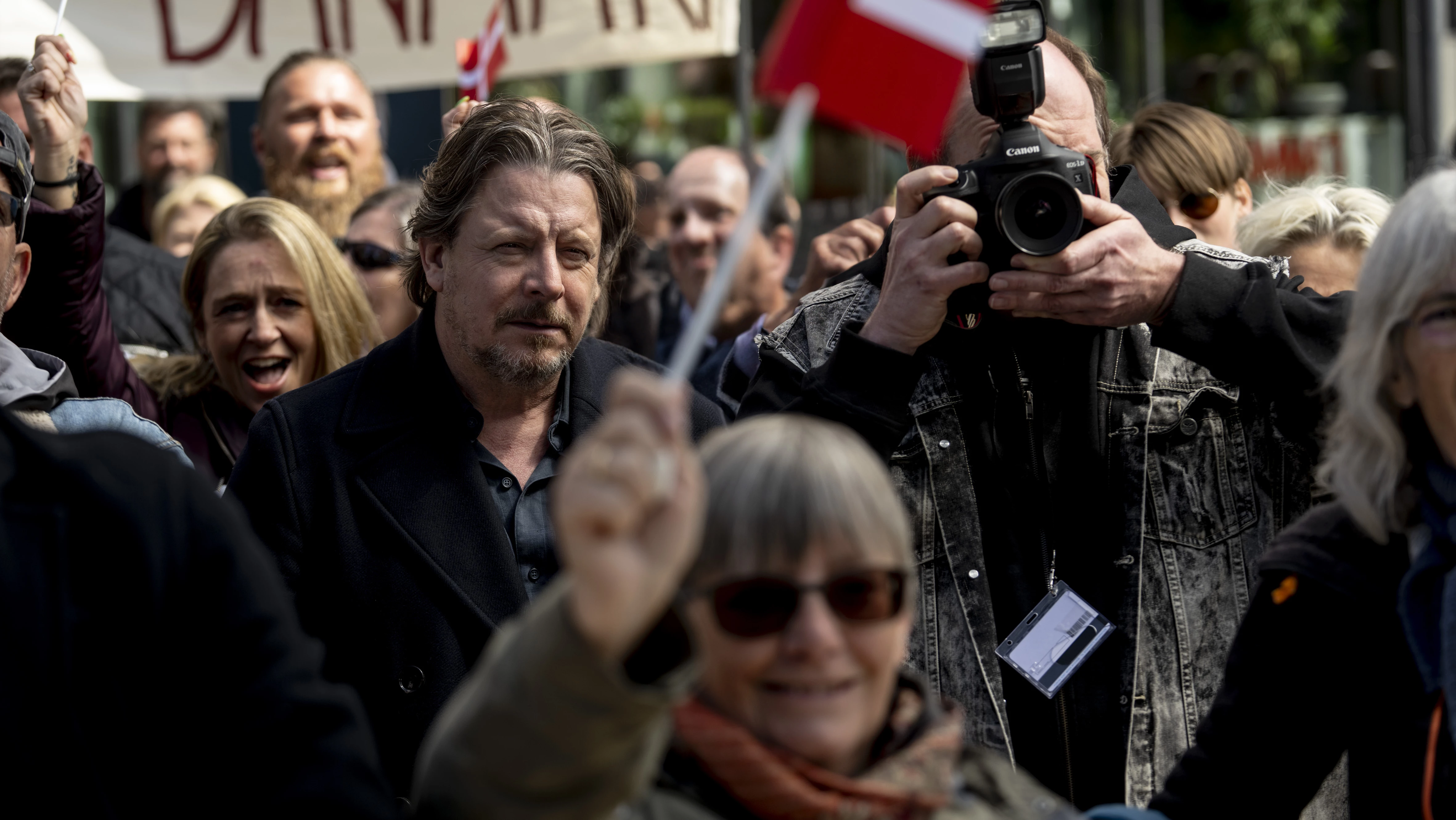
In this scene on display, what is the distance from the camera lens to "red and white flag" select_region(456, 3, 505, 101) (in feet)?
15.9

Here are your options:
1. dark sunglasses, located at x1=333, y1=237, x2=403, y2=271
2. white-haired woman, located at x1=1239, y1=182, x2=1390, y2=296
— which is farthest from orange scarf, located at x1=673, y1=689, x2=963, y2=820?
dark sunglasses, located at x1=333, y1=237, x2=403, y2=271

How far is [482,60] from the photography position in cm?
488

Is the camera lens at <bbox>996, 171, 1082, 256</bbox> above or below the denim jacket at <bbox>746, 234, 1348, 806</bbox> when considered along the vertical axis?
above

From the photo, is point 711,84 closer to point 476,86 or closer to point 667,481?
point 476,86

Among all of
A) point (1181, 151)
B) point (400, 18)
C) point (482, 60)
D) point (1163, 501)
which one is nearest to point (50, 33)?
point (482, 60)

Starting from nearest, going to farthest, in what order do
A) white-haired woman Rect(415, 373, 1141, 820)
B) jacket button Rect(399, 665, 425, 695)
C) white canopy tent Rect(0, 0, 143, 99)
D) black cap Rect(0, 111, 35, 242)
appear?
white-haired woman Rect(415, 373, 1141, 820) → jacket button Rect(399, 665, 425, 695) → black cap Rect(0, 111, 35, 242) → white canopy tent Rect(0, 0, 143, 99)

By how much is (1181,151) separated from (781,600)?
2.70 metres

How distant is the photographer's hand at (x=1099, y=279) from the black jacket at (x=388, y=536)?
98 centimetres

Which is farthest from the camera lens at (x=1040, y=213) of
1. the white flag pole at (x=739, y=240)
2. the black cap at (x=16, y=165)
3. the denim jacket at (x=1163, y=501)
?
the black cap at (x=16, y=165)

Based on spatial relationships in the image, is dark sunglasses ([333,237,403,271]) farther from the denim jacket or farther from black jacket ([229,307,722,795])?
the denim jacket

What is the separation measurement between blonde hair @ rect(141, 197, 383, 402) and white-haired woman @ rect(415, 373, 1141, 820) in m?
2.40

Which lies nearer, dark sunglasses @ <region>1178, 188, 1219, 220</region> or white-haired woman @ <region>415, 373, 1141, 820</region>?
white-haired woman @ <region>415, 373, 1141, 820</region>

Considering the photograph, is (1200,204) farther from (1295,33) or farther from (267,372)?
(1295,33)

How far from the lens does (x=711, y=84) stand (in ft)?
35.6
